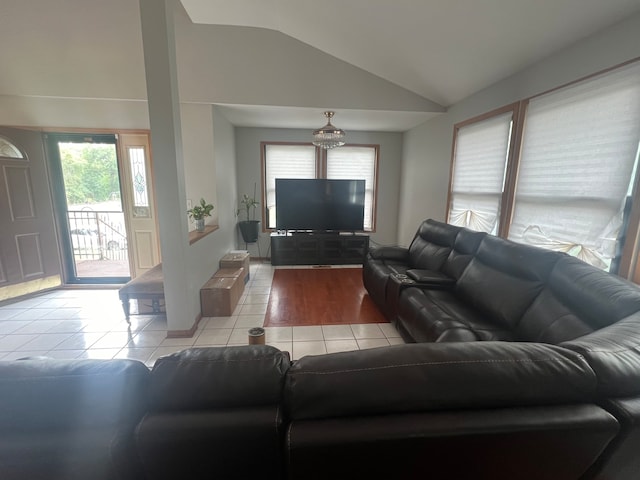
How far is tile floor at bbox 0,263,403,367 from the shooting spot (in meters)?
2.43

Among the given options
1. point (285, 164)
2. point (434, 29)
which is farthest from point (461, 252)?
point (285, 164)

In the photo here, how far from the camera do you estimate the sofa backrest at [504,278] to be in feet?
6.31

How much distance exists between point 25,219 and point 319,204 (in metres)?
4.04

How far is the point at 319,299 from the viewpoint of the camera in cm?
354

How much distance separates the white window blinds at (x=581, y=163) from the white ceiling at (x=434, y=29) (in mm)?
417

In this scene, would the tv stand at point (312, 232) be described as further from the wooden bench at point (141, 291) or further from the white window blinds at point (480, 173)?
the wooden bench at point (141, 291)

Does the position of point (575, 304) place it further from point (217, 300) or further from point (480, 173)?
point (217, 300)

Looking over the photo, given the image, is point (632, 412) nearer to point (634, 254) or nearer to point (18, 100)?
point (634, 254)

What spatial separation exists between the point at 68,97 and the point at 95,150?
82 centimetres

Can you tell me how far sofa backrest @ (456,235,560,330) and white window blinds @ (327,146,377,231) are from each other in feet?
10.3

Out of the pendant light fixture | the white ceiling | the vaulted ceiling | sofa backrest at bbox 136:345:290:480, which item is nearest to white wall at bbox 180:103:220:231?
the vaulted ceiling

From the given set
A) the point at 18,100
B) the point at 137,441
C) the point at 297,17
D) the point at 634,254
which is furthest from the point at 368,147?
the point at 137,441

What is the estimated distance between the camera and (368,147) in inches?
209

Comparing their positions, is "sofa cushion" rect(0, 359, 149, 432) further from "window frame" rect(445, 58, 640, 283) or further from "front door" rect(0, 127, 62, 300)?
"front door" rect(0, 127, 62, 300)
